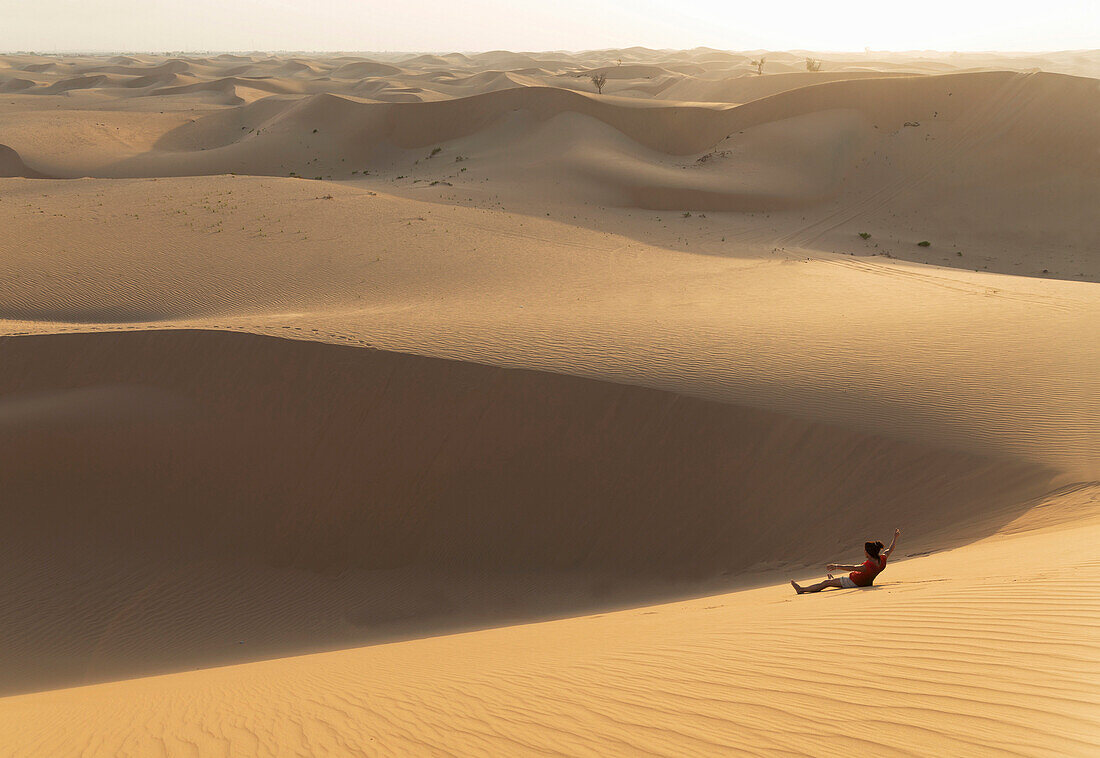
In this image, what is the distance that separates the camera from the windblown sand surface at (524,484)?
418 centimetres

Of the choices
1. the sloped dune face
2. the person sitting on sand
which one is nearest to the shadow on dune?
the person sitting on sand

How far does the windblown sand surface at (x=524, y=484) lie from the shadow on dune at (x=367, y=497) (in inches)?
1.8

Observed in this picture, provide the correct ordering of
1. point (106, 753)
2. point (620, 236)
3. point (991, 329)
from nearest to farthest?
point (106, 753)
point (991, 329)
point (620, 236)

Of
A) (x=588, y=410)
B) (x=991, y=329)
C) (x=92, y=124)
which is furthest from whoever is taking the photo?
(x=92, y=124)

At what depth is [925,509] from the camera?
354 inches

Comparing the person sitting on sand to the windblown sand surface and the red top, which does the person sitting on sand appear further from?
the windblown sand surface

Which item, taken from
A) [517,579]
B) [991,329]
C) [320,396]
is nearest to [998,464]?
[991,329]

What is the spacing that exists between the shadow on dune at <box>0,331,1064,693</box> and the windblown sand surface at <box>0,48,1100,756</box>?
0.05 meters

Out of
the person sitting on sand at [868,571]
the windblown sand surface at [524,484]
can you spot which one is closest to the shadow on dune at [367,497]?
the windblown sand surface at [524,484]

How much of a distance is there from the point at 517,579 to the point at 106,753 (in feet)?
18.3

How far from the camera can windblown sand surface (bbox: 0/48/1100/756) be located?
13.7ft

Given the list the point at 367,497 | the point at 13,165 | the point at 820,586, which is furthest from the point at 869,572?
the point at 13,165

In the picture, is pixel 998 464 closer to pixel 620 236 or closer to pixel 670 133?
pixel 620 236

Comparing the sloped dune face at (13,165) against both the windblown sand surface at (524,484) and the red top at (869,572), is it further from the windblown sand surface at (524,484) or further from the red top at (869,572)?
the red top at (869,572)
